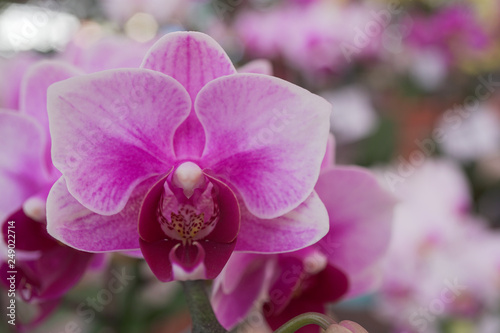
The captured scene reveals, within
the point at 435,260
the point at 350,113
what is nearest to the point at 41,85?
the point at 435,260

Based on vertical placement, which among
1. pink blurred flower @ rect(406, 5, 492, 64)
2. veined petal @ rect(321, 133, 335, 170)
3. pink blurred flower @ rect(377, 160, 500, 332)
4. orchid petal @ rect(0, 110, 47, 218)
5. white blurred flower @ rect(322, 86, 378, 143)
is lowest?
white blurred flower @ rect(322, 86, 378, 143)

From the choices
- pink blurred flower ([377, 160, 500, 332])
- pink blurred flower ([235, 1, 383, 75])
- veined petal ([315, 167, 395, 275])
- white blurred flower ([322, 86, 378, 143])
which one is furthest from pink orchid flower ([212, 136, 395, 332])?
white blurred flower ([322, 86, 378, 143])

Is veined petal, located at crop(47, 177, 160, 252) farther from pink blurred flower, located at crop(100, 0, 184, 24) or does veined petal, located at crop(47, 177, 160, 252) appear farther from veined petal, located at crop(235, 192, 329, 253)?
pink blurred flower, located at crop(100, 0, 184, 24)

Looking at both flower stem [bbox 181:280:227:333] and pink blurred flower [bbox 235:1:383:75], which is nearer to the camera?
flower stem [bbox 181:280:227:333]

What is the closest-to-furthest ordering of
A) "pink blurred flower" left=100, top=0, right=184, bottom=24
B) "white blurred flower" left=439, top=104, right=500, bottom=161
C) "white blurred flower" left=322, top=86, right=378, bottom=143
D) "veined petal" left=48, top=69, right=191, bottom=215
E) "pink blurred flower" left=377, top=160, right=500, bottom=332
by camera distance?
"veined petal" left=48, top=69, right=191, bottom=215
"pink blurred flower" left=377, top=160, right=500, bottom=332
"pink blurred flower" left=100, top=0, right=184, bottom=24
"white blurred flower" left=439, top=104, right=500, bottom=161
"white blurred flower" left=322, top=86, right=378, bottom=143

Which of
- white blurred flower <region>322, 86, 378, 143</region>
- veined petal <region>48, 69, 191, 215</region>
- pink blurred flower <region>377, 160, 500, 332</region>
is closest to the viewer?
veined petal <region>48, 69, 191, 215</region>

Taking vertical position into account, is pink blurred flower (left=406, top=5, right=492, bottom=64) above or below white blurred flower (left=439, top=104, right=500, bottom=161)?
above
